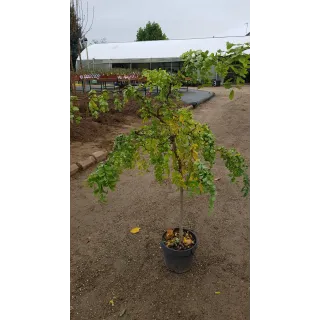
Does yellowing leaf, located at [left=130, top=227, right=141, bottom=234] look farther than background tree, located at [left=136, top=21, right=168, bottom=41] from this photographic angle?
No

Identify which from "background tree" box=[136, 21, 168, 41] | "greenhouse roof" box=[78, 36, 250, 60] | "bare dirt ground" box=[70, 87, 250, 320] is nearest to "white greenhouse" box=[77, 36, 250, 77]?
"greenhouse roof" box=[78, 36, 250, 60]

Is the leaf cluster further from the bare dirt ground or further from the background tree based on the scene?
the background tree

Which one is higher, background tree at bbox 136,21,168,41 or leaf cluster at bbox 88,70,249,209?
background tree at bbox 136,21,168,41

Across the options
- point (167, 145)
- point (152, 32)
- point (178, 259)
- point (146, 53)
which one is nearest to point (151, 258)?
point (178, 259)

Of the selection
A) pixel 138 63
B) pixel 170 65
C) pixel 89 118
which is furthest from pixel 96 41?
pixel 89 118

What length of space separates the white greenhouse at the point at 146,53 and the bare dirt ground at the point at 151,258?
→ 22.2 metres

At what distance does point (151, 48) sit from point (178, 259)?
90.4 feet

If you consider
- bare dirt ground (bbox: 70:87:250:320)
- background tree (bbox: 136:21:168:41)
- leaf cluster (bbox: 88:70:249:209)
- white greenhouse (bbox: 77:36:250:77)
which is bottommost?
bare dirt ground (bbox: 70:87:250:320)

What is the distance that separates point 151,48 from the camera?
26906 millimetres

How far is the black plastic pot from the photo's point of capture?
2375 mm

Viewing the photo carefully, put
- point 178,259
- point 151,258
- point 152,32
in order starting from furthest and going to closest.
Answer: point 152,32 → point 151,258 → point 178,259

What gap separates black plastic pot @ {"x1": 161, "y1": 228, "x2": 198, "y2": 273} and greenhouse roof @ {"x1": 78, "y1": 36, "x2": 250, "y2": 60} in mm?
24061

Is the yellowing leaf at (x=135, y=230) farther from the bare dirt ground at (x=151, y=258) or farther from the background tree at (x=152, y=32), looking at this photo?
the background tree at (x=152, y=32)

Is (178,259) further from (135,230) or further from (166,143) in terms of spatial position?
(166,143)
